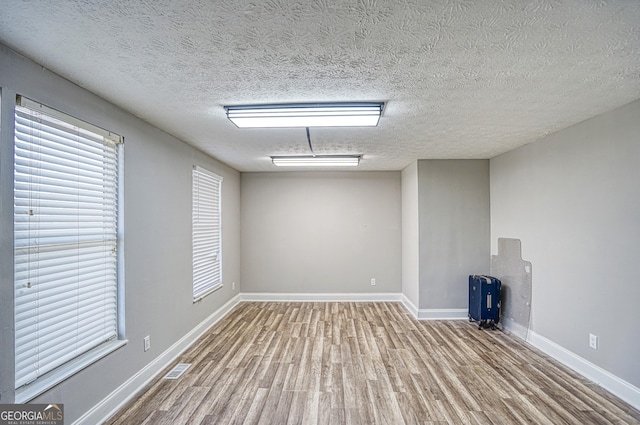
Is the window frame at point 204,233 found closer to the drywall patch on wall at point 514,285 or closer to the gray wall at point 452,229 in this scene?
the gray wall at point 452,229

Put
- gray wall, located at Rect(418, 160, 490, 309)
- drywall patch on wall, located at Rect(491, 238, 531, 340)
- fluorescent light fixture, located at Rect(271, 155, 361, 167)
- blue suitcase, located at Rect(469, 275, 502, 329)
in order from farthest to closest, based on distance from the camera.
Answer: gray wall, located at Rect(418, 160, 490, 309) → fluorescent light fixture, located at Rect(271, 155, 361, 167) → blue suitcase, located at Rect(469, 275, 502, 329) → drywall patch on wall, located at Rect(491, 238, 531, 340)

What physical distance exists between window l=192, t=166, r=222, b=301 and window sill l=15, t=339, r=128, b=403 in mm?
1498

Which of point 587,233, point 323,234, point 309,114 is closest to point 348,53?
point 309,114

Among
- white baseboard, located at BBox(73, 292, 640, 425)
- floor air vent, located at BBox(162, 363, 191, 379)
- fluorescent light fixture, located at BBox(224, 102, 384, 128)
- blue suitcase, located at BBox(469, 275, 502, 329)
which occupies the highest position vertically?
fluorescent light fixture, located at BBox(224, 102, 384, 128)

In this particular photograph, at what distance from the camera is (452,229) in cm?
465

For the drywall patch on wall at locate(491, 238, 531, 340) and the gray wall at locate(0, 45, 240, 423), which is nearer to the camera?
the gray wall at locate(0, 45, 240, 423)

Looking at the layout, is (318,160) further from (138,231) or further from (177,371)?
(177,371)

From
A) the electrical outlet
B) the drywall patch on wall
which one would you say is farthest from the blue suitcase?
the electrical outlet

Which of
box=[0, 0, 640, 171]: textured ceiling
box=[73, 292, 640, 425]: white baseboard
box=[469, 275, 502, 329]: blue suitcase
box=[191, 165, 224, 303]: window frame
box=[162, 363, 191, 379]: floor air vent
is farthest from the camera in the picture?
box=[469, 275, 502, 329]: blue suitcase

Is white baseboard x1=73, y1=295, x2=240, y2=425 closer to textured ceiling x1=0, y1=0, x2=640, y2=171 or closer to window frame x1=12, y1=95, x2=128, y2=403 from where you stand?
window frame x1=12, y1=95, x2=128, y2=403

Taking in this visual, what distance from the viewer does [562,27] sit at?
144cm

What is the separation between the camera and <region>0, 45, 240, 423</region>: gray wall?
1.68 m

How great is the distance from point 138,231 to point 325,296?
3.71m

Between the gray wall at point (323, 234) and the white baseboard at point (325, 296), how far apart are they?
0.24 feet
